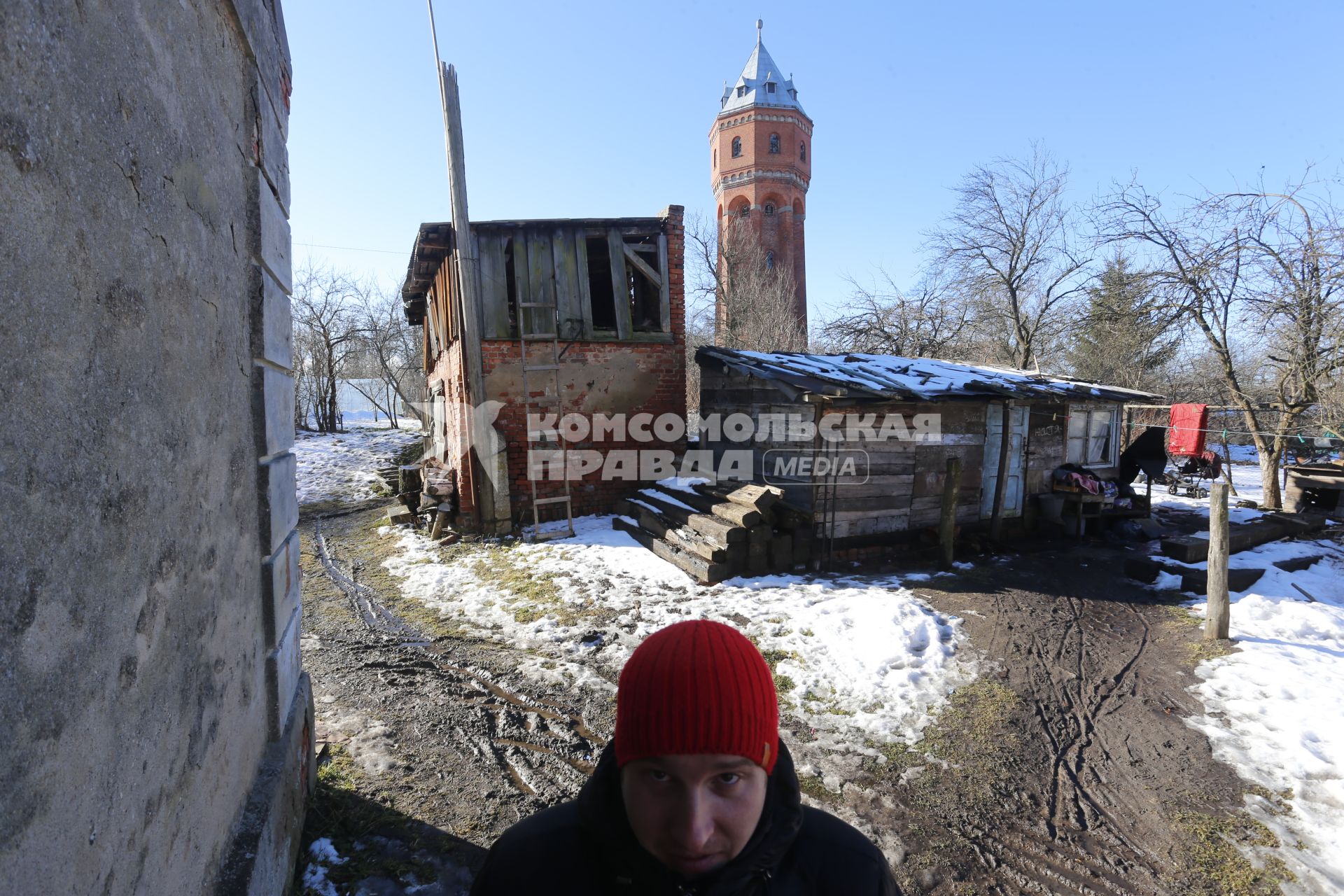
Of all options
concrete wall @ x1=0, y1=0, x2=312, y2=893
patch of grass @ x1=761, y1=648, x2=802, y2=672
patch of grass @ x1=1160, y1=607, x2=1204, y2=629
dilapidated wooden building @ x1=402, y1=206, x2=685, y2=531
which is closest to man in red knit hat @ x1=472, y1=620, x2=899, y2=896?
concrete wall @ x1=0, y1=0, x2=312, y2=893

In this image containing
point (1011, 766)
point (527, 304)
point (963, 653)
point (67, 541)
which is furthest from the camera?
point (527, 304)

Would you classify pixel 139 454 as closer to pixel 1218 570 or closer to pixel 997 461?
pixel 1218 570

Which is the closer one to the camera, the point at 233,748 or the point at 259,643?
the point at 233,748

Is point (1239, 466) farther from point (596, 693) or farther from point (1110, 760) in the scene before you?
point (596, 693)

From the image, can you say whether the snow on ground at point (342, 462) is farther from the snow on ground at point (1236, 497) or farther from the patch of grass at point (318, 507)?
the snow on ground at point (1236, 497)

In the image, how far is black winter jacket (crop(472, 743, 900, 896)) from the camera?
4.41 ft

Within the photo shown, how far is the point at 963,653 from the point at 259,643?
5.96 metres

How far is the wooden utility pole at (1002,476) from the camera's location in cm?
1090

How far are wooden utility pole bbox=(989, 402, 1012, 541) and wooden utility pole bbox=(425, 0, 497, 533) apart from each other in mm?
8728

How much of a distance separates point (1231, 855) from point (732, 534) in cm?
550

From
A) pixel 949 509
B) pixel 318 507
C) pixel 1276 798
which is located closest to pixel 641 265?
pixel 949 509

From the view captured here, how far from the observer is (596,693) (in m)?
5.38

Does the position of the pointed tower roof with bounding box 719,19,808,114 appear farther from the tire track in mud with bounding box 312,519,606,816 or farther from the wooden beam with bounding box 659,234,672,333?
the tire track in mud with bounding box 312,519,606,816

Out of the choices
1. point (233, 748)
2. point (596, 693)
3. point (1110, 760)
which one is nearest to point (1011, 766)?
point (1110, 760)
